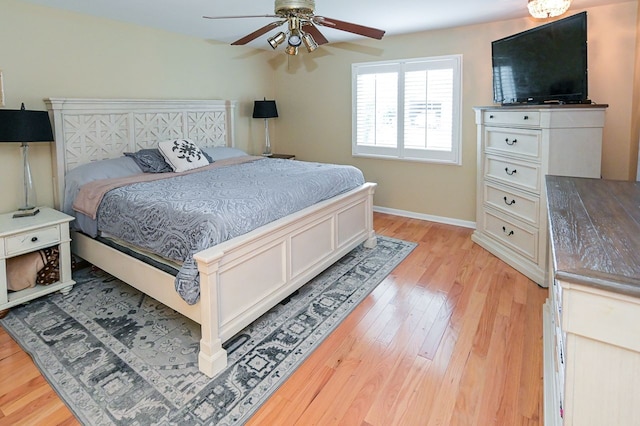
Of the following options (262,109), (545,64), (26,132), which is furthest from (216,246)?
(262,109)

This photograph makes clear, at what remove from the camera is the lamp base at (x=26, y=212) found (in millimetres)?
3041

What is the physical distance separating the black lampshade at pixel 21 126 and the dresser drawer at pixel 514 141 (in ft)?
12.4

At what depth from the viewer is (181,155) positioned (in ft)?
12.5

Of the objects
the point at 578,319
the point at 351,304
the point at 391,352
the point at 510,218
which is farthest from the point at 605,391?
the point at 510,218

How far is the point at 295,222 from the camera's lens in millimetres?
2805

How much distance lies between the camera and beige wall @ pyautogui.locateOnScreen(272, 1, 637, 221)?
3564 mm

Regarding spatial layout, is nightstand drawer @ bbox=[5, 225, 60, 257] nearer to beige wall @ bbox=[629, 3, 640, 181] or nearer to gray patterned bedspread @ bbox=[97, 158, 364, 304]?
gray patterned bedspread @ bbox=[97, 158, 364, 304]

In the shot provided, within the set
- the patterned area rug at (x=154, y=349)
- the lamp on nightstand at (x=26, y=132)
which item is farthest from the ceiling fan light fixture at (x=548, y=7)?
the lamp on nightstand at (x=26, y=132)

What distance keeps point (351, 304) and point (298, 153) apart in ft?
11.5

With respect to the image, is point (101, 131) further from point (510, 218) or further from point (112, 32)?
point (510, 218)

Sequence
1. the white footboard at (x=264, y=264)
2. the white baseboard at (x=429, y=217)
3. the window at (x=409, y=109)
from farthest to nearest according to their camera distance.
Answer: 1. the white baseboard at (x=429, y=217)
2. the window at (x=409, y=109)
3. the white footboard at (x=264, y=264)

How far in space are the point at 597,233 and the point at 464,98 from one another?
139 inches

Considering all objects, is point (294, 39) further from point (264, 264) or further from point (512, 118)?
point (512, 118)

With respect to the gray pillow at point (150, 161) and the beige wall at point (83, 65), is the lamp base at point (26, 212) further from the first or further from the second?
the gray pillow at point (150, 161)
